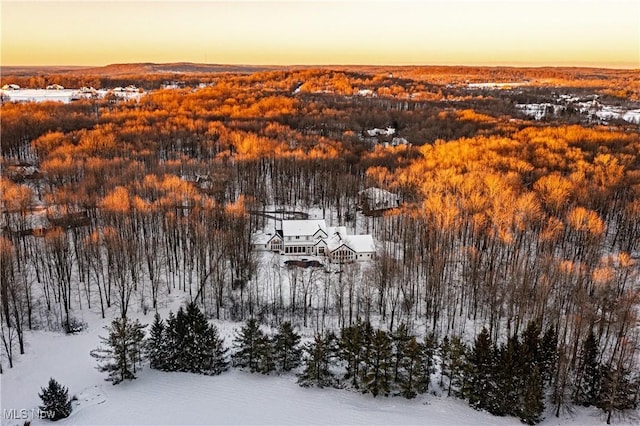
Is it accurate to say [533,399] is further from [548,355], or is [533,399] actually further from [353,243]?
[353,243]

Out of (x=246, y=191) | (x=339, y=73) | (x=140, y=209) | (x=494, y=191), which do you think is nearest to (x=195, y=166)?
(x=246, y=191)

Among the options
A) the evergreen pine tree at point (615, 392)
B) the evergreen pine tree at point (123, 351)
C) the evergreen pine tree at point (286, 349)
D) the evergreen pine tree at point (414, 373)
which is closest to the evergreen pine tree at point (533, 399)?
the evergreen pine tree at point (615, 392)

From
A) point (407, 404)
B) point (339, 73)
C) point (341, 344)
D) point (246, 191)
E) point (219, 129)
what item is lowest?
point (407, 404)

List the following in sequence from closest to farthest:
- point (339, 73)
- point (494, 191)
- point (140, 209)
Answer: point (140, 209), point (494, 191), point (339, 73)

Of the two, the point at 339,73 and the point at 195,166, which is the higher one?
the point at 339,73

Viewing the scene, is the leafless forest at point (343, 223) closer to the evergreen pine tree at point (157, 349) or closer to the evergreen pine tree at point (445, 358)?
the evergreen pine tree at point (445, 358)

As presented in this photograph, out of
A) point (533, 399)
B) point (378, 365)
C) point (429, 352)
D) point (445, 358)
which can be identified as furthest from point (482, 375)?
point (378, 365)

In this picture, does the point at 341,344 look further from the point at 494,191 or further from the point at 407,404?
the point at 494,191
